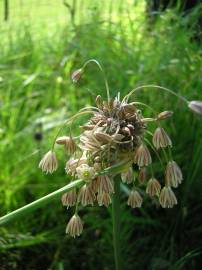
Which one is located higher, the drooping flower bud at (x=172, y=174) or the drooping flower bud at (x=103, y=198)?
the drooping flower bud at (x=172, y=174)

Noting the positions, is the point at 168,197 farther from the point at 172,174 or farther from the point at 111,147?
the point at 111,147

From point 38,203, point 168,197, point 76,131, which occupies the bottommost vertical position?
point 76,131

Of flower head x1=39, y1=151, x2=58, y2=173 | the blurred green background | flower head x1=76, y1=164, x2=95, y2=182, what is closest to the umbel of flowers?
flower head x1=76, y1=164, x2=95, y2=182

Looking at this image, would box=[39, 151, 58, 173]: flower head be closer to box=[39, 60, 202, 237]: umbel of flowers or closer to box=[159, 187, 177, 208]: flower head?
box=[39, 60, 202, 237]: umbel of flowers

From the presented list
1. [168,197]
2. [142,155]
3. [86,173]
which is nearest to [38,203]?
[86,173]

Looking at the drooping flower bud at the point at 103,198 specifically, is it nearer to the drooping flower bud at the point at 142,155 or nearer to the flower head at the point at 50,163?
the drooping flower bud at the point at 142,155

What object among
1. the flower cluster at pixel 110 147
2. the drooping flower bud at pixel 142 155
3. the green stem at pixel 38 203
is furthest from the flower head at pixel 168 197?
the green stem at pixel 38 203

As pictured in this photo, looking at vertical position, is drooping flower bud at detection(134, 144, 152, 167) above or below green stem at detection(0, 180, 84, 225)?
above

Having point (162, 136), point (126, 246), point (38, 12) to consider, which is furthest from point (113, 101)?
point (38, 12)

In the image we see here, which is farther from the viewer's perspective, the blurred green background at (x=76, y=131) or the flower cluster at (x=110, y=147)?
the blurred green background at (x=76, y=131)
